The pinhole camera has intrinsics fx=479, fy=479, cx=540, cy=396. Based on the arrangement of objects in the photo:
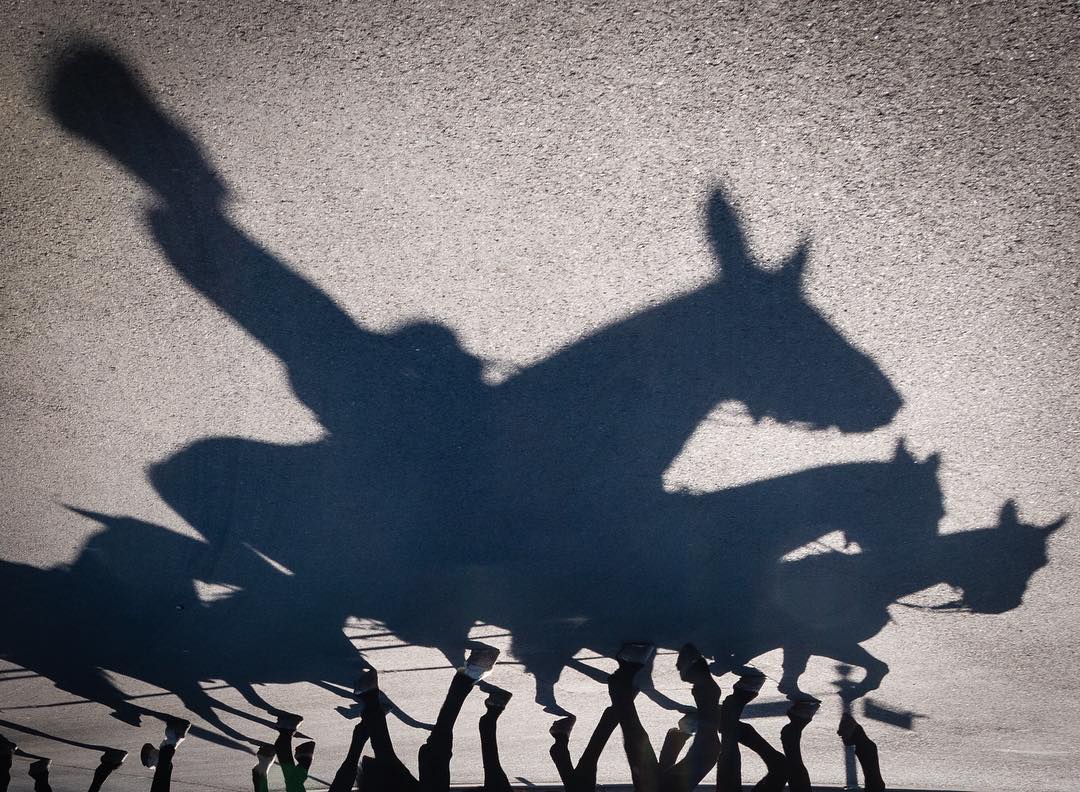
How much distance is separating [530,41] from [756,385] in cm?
221

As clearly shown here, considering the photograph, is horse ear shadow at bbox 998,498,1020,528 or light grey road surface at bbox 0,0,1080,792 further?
horse ear shadow at bbox 998,498,1020,528

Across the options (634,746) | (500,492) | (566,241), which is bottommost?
(634,746)

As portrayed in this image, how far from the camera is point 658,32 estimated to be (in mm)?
2277

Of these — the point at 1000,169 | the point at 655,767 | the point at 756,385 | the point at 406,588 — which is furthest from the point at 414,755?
the point at 1000,169

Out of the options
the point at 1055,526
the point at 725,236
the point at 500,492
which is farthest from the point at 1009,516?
the point at 500,492

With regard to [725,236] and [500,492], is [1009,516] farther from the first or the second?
[500,492]

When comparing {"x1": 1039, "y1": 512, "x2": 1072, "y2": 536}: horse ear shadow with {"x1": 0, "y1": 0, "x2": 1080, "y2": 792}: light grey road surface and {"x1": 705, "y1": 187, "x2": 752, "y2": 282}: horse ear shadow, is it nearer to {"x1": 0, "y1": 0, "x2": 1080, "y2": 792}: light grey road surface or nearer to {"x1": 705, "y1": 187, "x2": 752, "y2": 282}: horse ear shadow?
{"x1": 0, "y1": 0, "x2": 1080, "y2": 792}: light grey road surface

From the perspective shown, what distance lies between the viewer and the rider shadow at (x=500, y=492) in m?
2.73

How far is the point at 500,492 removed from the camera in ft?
10.6

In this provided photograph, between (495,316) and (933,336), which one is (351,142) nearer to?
(495,316)

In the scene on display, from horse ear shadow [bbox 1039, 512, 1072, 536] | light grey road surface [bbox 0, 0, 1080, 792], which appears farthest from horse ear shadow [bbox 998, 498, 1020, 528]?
horse ear shadow [bbox 1039, 512, 1072, 536]

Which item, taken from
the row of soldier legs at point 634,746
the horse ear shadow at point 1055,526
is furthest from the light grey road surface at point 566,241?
the row of soldier legs at point 634,746

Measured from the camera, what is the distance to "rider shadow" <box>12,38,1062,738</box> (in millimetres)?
2729

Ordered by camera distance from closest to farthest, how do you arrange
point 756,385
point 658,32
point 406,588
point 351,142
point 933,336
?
point 658,32
point 351,142
point 933,336
point 756,385
point 406,588
